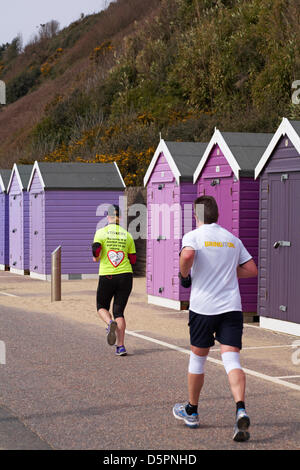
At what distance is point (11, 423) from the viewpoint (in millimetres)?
6355

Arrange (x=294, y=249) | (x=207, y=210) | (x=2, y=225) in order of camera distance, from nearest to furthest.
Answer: (x=207, y=210) < (x=294, y=249) < (x=2, y=225)

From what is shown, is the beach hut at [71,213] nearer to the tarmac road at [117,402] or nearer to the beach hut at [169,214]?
the beach hut at [169,214]

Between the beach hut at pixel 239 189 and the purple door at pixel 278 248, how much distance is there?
923 mm

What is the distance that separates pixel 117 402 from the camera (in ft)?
23.2

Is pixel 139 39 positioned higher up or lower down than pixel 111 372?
higher up

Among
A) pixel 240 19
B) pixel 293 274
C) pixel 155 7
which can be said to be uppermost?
pixel 155 7

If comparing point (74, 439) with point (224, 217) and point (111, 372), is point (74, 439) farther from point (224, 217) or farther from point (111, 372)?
point (224, 217)

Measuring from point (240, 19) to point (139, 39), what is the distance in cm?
1326

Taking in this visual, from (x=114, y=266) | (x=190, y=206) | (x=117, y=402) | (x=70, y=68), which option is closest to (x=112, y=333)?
(x=114, y=266)

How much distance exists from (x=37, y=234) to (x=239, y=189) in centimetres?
1038

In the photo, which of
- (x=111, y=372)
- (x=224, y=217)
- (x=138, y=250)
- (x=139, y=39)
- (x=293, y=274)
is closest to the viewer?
(x=111, y=372)

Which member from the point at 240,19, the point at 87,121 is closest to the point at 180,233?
the point at 240,19

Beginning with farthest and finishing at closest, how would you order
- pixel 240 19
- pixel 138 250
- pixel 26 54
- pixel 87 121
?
pixel 26 54 < pixel 87 121 < pixel 240 19 < pixel 138 250

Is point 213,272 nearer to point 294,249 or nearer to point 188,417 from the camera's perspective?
point 188,417
